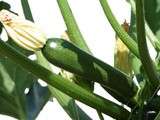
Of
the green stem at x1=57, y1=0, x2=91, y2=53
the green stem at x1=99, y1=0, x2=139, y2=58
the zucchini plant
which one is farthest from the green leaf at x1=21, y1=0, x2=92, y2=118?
the green stem at x1=99, y1=0, x2=139, y2=58

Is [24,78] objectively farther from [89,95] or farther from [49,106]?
[49,106]

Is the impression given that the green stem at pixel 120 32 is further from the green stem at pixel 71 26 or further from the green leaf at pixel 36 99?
the green leaf at pixel 36 99

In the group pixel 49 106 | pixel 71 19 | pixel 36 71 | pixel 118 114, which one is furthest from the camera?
pixel 49 106

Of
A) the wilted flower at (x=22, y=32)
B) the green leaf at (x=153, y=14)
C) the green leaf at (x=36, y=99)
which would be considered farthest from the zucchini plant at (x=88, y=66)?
the green leaf at (x=36, y=99)

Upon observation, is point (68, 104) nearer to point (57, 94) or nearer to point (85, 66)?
point (57, 94)

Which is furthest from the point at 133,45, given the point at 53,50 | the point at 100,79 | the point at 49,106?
the point at 49,106

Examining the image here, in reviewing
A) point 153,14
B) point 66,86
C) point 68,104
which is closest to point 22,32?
point 66,86
